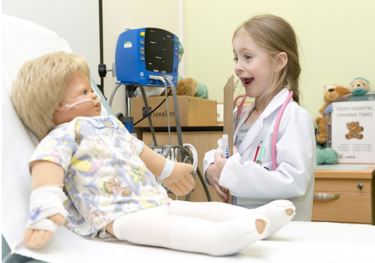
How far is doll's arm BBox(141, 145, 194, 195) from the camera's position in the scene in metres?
1.14

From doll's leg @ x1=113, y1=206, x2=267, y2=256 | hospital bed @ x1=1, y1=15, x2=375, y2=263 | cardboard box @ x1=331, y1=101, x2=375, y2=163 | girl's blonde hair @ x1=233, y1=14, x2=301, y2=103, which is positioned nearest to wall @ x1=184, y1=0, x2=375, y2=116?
cardboard box @ x1=331, y1=101, x2=375, y2=163

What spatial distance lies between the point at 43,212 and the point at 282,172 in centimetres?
66

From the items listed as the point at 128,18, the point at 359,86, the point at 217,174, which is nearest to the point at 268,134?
the point at 217,174

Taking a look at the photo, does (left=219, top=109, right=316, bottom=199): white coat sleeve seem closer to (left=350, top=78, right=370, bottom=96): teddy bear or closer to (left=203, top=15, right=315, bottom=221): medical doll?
(left=203, top=15, right=315, bottom=221): medical doll

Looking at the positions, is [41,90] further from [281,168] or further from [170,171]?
[281,168]

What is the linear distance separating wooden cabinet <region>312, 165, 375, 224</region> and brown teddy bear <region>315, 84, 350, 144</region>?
0.50 metres

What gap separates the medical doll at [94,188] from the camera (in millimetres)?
760

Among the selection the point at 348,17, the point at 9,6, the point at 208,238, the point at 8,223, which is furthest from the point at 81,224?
the point at 348,17

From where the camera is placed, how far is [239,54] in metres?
1.43

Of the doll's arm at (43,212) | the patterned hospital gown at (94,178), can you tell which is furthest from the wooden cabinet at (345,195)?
the doll's arm at (43,212)

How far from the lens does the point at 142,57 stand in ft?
6.34

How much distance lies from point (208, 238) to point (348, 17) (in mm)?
2277

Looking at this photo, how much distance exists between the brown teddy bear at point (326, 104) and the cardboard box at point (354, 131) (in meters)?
0.11

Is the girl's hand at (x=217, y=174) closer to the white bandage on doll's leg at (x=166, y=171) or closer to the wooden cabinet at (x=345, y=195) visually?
the white bandage on doll's leg at (x=166, y=171)
